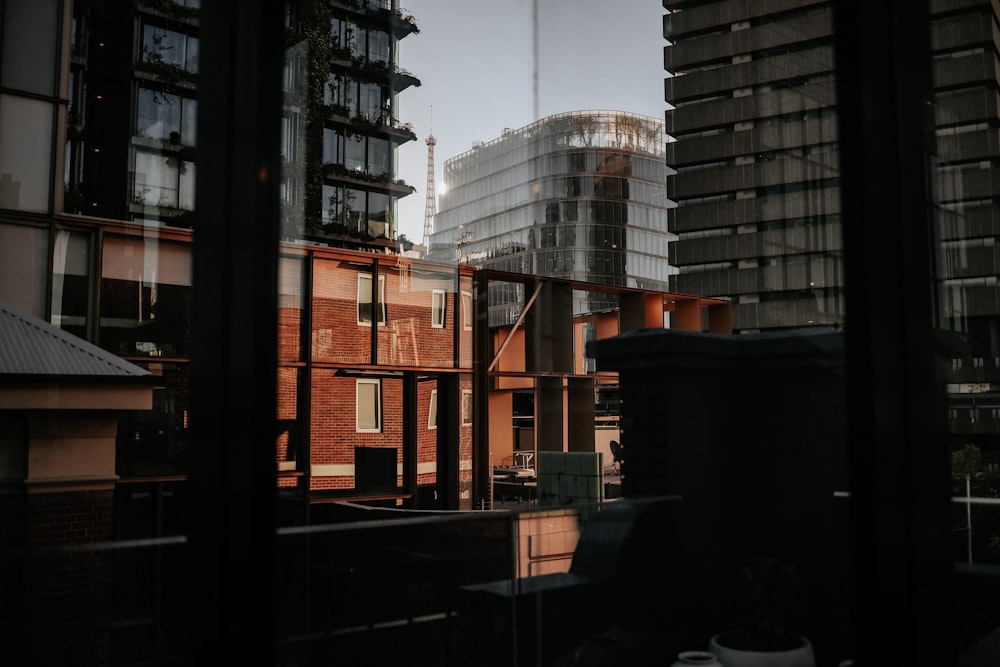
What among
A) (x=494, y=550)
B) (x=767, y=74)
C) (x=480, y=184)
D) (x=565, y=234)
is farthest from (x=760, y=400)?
(x=480, y=184)

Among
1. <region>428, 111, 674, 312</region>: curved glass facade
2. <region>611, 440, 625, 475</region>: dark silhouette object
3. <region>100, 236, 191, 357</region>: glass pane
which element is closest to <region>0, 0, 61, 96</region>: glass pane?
<region>100, 236, 191, 357</region>: glass pane

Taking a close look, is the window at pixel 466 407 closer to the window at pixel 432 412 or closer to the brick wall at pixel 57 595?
the window at pixel 432 412

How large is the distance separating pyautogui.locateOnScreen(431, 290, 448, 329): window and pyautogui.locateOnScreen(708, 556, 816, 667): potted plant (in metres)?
4.05

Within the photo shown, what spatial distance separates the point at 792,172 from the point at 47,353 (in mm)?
3008

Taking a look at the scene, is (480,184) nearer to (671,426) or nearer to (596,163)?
(596,163)

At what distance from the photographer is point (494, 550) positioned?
249 centimetres

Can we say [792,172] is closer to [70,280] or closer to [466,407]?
[70,280]

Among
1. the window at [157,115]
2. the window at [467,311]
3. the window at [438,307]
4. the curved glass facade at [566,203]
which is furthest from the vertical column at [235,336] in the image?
the window at [467,311]

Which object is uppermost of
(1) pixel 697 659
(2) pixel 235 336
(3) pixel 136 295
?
(3) pixel 136 295

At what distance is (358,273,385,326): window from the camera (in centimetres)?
496

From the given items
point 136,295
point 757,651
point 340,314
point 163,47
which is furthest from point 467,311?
point 757,651

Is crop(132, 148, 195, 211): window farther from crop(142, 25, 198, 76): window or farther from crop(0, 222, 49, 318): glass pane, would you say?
crop(0, 222, 49, 318): glass pane

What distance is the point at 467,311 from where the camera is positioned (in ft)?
20.8

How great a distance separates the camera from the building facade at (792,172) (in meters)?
1.62
